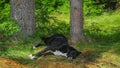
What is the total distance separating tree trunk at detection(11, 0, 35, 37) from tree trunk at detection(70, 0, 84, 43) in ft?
4.28

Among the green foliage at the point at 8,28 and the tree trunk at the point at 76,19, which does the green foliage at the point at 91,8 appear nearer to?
the tree trunk at the point at 76,19

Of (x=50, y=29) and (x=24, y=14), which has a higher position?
(x=24, y=14)

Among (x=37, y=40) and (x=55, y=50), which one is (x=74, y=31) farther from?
(x=55, y=50)

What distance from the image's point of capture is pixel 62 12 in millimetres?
18875

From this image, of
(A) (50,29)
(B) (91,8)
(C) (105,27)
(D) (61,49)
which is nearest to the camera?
(D) (61,49)

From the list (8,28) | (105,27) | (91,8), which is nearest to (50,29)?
(8,28)

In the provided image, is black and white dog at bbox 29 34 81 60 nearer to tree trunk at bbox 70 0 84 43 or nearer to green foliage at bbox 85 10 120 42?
tree trunk at bbox 70 0 84 43

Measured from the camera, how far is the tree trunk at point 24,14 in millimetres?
10305

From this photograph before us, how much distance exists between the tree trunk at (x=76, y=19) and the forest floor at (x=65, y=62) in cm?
174

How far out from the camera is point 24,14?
1038cm

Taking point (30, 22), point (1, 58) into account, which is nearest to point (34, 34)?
point (30, 22)

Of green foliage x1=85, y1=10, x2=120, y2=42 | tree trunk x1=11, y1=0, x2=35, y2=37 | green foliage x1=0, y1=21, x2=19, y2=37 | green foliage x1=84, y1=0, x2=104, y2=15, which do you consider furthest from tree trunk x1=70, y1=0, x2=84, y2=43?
green foliage x1=84, y1=0, x2=104, y2=15

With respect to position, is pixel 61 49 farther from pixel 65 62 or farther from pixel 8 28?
pixel 8 28

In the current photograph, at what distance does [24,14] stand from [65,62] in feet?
9.08
